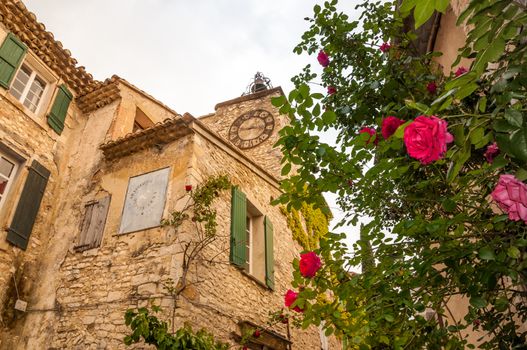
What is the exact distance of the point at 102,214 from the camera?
6.44 meters

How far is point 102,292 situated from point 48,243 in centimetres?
193

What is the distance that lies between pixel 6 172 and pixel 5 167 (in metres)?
0.09

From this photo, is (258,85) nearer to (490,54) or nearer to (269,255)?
(269,255)

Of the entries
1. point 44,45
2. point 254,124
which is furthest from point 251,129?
point 44,45

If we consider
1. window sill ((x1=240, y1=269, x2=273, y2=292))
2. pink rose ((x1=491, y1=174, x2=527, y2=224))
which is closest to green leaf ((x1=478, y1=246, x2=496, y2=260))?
pink rose ((x1=491, y1=174, x2=527, y2=224))

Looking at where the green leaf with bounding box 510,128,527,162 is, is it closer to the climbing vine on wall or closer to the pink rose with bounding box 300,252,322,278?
the pink rose with bounding box 300,252,322,278

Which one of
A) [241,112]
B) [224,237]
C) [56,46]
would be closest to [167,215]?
[224,237]

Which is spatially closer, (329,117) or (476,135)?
(476,135)

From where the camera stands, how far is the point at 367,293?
2182 mm

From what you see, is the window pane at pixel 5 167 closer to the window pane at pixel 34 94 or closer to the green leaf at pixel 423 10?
the window pane at pixel 34 94

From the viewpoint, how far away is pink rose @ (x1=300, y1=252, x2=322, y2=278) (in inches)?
92.0

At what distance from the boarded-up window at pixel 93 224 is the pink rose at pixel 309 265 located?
4.81m

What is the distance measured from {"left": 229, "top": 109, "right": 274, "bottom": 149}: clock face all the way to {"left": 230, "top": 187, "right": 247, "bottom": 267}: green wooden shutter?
5.56 metres

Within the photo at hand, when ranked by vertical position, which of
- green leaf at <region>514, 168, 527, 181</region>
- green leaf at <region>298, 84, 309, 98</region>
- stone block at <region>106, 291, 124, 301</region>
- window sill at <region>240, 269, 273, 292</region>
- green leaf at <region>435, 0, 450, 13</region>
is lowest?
green leaf at <region>514, 168, 527, 181</region>
